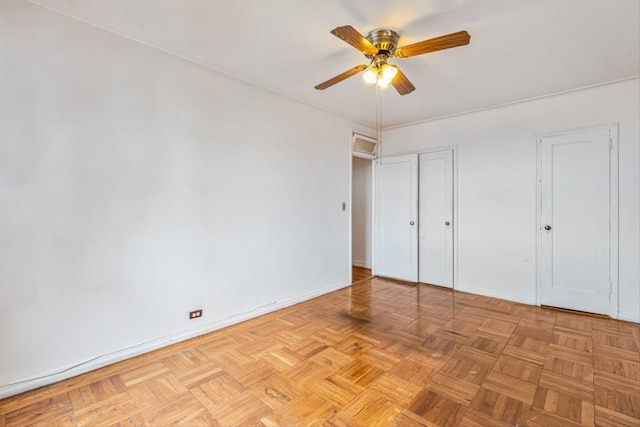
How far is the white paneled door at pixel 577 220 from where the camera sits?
127 inches

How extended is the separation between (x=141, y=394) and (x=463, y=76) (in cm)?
390

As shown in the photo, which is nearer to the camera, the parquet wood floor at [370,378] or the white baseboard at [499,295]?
the parquet wood floor at [370,378]

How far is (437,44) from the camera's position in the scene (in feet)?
6.29

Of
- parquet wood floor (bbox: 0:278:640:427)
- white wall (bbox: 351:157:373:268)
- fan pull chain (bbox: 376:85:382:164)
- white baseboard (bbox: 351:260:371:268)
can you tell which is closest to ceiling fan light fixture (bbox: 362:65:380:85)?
fan pull chain (bbox: 376:85:382:164)

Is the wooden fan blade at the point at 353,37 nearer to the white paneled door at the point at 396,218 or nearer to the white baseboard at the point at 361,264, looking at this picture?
the white paneled door at the point at 396,218

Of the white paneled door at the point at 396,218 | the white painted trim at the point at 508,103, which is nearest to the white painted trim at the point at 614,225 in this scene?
the white painted trim at the point at 508,103

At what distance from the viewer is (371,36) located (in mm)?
2219

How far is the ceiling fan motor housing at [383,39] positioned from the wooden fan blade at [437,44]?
0.15 meters

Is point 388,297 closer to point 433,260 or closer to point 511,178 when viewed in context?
point 433,260

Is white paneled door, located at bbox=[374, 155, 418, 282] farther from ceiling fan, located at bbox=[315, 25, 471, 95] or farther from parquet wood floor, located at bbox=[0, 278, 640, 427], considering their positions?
ceiling fan, located at bbox=[315, 25, 471, 95]

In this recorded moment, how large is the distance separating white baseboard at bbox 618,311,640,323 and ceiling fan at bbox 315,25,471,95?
3376 millimetres

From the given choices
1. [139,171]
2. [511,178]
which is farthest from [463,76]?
[139,171]

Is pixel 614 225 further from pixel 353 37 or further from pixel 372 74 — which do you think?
pixel 353 37

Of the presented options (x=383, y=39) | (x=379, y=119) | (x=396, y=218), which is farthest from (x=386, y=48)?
(x=396, y=218)
